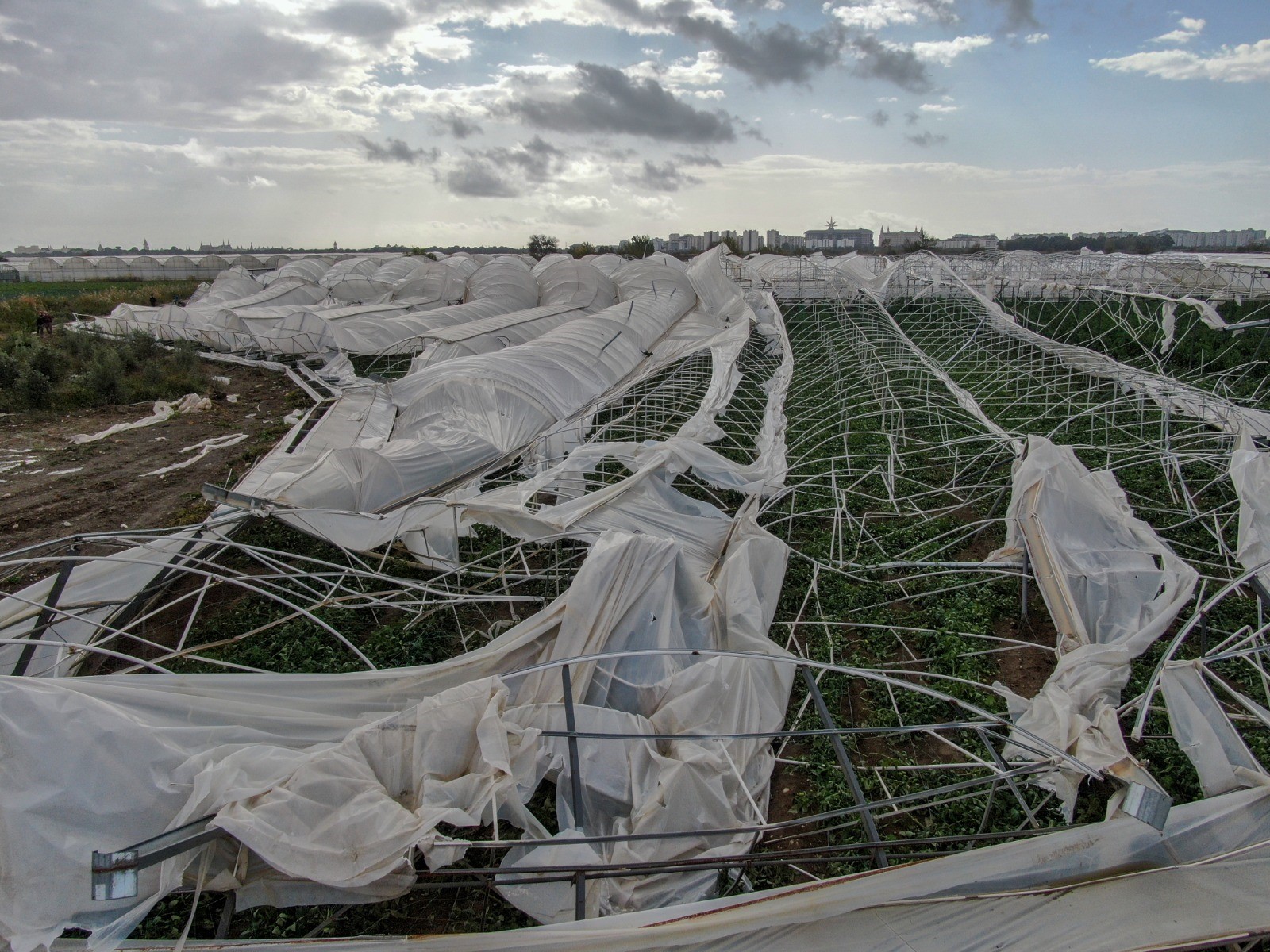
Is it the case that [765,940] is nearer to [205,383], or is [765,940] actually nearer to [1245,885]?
[1245,885]

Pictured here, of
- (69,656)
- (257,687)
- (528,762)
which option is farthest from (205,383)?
(528,762)

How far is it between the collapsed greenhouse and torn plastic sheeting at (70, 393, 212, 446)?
5.42 m

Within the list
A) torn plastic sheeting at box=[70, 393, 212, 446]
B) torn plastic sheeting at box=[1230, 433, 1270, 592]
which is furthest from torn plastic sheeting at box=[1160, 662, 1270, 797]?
torn plastic sheeting at box=[70, 393, 212, 446]

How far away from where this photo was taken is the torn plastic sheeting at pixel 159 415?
56.8 feet

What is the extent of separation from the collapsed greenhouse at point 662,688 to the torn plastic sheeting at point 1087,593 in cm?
4

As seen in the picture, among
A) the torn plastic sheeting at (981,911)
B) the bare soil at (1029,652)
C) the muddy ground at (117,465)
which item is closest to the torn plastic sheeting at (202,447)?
the muddy ground at (117,465)

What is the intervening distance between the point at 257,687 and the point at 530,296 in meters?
30.0

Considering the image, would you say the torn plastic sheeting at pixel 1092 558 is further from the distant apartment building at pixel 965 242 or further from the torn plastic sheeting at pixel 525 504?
the distant apartment building at pixel 965 242

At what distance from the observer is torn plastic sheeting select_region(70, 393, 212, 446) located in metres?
17.3

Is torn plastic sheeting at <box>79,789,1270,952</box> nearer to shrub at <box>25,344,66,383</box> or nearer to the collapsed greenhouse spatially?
the collapsed greenhouse

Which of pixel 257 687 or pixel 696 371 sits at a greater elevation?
pixel 696 371

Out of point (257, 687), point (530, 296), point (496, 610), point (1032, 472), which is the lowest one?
point (496, 610)

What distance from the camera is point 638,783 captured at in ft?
Result: 18.9

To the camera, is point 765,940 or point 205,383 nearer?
point 765,940
